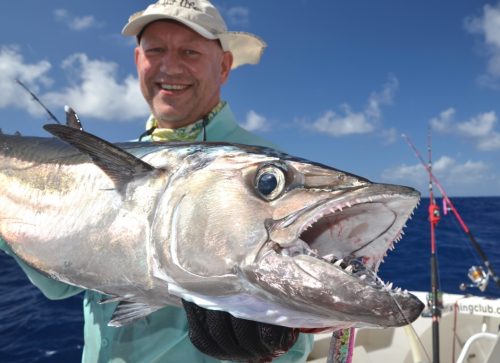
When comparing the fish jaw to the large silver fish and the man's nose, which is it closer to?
the large silver fish

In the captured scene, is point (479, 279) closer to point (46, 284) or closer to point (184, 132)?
point (184, 132)

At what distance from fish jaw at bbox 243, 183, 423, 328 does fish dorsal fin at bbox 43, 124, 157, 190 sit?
749 mm

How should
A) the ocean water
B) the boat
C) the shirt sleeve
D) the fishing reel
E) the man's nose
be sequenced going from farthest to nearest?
the ocean water < the fishing reel < the boat < the man's nose < the shirt sleeve

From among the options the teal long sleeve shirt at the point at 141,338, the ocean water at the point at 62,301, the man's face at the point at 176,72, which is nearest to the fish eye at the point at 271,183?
the teal long sleeve shirt at the point at 141,338

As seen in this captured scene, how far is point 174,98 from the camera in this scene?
2.93m

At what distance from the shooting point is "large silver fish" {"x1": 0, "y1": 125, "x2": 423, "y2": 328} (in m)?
1.34

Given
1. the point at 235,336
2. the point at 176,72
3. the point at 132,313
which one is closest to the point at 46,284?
the point at 132,313

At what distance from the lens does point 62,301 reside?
1038 cm

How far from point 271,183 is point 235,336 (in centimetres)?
69

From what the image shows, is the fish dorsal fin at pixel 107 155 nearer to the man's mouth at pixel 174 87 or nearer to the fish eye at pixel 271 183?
the fish eye at pixel 271 183

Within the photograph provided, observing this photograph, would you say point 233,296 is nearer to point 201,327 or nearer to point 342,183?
point 201,327

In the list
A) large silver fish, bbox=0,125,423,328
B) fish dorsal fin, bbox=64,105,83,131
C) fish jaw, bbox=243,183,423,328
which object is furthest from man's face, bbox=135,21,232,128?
fish jaw, bbox=243,183,423,328

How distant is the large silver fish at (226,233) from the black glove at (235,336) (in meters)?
0.19

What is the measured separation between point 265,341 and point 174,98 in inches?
71.4
